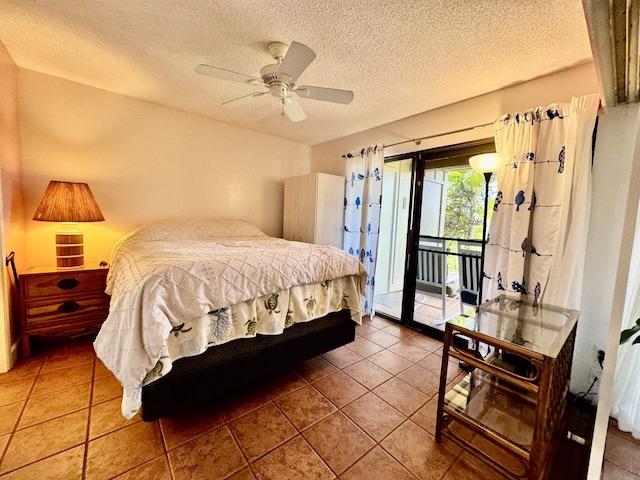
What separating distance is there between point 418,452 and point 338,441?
1.35 ft

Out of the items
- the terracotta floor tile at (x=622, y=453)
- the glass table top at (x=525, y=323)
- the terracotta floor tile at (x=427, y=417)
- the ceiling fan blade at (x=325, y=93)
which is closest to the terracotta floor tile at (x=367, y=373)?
the terracotta floor tile at (x=427, y=417)

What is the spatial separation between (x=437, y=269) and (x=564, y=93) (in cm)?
184

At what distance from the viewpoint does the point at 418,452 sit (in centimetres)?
134

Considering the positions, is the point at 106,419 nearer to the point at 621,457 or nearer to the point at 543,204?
the point at 621,457

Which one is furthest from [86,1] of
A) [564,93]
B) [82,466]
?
[564,93]

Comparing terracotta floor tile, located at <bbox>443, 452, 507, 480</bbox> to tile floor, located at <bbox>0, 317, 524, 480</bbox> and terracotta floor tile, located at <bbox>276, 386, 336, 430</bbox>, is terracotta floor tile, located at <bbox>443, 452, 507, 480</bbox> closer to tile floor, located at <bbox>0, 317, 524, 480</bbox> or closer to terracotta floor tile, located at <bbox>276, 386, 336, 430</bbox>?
tile floor, located at <bbox>0, 317, 524, 480</bbox>

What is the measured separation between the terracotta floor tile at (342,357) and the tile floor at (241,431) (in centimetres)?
13

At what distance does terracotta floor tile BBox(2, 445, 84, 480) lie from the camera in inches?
44.7

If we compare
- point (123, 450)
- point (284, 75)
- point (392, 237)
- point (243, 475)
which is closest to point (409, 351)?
point (243, 475)

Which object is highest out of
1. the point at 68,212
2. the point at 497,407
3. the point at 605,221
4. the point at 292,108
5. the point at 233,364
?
the point at 292,108

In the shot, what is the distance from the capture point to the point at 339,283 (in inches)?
83.5

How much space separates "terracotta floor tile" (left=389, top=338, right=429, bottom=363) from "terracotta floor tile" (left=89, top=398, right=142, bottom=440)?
196cm

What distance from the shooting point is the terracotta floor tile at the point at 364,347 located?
2.34m

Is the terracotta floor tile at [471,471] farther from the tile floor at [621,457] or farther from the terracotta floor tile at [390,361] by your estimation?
the terracotta floor tile at [390,361]
